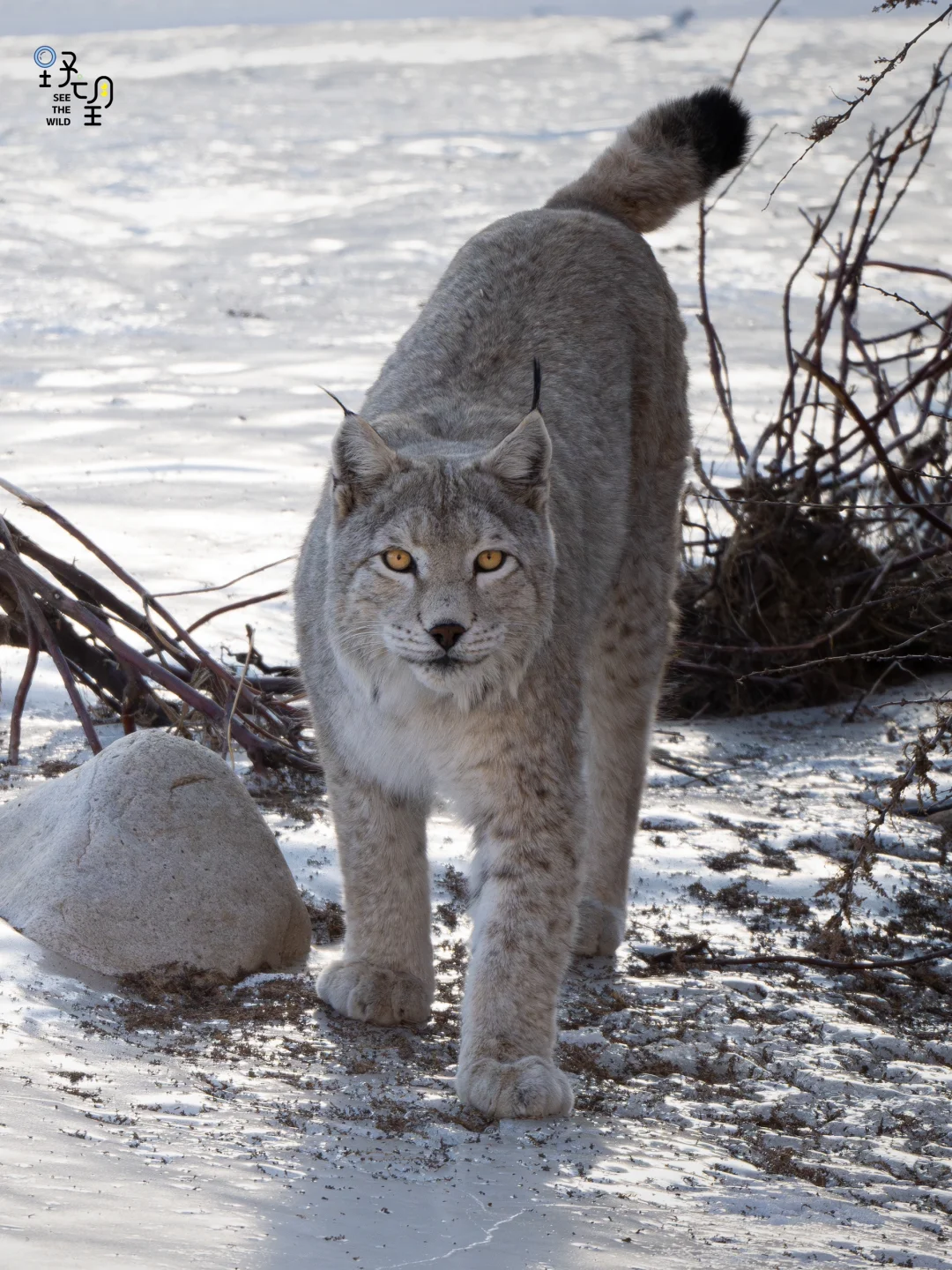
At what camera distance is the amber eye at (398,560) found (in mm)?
3531

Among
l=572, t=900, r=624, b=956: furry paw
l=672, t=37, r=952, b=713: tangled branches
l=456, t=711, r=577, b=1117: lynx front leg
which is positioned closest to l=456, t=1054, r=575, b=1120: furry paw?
l=456, t=711, r=577, b=1117: lynx front leg

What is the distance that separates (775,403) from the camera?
8695 mm

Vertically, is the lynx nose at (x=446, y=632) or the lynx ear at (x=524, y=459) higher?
the lynx ear at (x=524, y=459)

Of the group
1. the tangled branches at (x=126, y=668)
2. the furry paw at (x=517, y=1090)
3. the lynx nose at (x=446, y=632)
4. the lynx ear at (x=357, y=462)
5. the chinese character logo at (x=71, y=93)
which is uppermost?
the chinese character logo at (x=71, y=93)

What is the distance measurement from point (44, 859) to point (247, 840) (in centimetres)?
48

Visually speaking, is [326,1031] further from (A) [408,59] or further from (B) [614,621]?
(A) [408,59]

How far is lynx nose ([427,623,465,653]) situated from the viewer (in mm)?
3385

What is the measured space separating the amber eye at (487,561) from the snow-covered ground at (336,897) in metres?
1.06

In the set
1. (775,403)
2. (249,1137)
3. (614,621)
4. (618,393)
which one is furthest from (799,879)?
(775,403)

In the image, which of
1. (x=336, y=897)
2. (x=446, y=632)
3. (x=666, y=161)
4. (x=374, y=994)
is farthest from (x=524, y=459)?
(x=666, y=161)

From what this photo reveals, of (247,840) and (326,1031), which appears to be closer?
(326,1031)

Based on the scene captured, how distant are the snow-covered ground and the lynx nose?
90 centimetres

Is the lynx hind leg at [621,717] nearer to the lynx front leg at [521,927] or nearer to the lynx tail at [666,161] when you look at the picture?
the lynx front leg at [521,927]

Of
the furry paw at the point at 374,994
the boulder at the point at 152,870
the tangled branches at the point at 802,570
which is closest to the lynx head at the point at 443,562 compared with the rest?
the boulder at the point at 152,870
